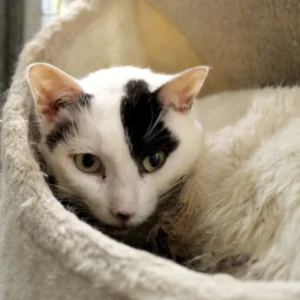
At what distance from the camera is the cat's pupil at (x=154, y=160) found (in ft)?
2.90

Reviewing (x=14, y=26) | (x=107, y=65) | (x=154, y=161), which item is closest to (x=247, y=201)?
(x=154, y=161)

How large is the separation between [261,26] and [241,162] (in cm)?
47

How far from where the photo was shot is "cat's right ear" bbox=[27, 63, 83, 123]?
2.80 feet

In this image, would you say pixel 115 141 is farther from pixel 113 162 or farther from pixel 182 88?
pixel 182 88

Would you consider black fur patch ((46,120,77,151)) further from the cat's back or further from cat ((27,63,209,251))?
the cat's back

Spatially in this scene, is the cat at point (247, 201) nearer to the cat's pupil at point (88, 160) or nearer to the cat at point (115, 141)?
the cat at point (115, 141)

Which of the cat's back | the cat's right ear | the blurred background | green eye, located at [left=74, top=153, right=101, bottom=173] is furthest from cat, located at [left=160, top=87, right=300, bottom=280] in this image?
the blurred background

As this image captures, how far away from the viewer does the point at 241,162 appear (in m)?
0.85

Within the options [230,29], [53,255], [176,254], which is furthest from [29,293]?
[230,29]

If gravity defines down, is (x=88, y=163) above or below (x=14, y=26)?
above

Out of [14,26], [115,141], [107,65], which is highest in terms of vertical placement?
[115,141]

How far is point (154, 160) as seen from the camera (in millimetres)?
889

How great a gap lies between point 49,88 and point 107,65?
423 mm

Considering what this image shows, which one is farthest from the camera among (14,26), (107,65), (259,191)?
(14,26)
